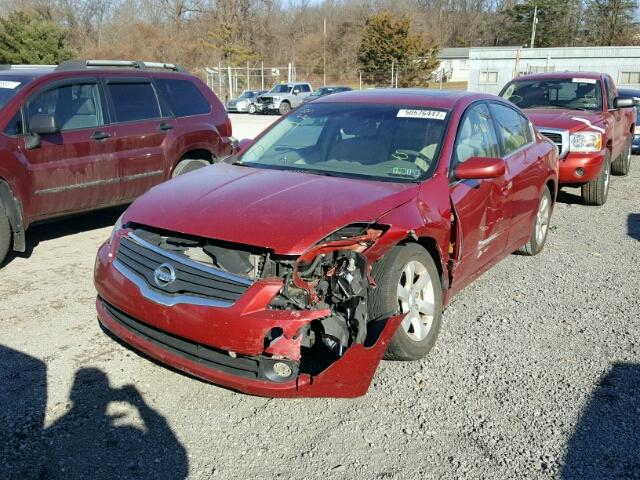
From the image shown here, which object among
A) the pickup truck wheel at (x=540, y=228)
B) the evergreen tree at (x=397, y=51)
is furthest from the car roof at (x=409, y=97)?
the evergreen tree at (x=397, y=51)

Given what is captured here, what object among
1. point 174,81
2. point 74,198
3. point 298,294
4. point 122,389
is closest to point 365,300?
point 298,294

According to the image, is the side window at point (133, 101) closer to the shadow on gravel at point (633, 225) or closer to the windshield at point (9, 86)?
the windshield at point (9, 86)

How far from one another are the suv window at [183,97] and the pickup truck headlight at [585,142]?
196 inches

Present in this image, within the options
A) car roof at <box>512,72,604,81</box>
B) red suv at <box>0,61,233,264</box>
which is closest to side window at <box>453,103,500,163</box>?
red suv at <box>0,61,233,264</box>

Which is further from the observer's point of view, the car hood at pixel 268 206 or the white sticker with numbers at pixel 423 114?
the white sticker with numbers at pixel 423 114

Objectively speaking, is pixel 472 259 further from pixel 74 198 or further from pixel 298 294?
pixel 74 198

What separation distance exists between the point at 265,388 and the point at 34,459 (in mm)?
1139

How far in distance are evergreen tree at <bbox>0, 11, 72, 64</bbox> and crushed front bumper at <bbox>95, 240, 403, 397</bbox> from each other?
144ft

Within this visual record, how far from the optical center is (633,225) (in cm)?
792

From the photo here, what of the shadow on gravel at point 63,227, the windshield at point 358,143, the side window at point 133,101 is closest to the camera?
the windshield at point 358,143

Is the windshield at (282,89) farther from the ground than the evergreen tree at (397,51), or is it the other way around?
the evergreen tree at (397,51)

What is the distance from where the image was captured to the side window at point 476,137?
454cm

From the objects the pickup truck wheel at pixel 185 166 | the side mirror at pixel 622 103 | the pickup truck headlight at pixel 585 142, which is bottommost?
the pickup truck wheel at pixel 185 166

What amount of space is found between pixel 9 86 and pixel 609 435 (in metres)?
6.04
